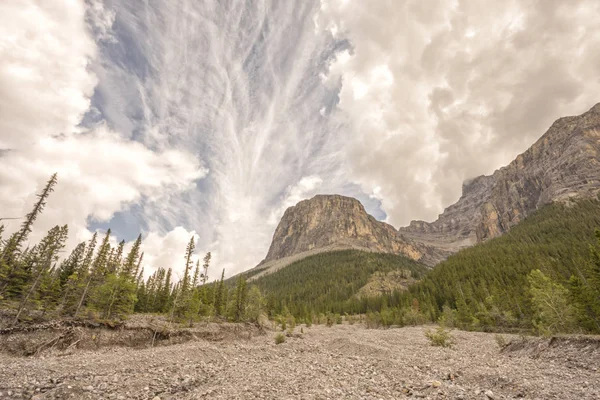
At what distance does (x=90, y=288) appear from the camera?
143 feet

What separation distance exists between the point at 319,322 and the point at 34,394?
8678cm

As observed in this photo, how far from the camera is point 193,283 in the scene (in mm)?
54781

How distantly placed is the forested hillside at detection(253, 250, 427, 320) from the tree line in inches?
1451

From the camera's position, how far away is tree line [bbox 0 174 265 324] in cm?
3672

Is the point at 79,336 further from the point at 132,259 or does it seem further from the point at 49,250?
the point at 132,259

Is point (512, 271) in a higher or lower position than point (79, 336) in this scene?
higher

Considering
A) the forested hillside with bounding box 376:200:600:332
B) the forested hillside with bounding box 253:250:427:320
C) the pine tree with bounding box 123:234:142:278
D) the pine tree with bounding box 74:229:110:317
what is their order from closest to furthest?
the forested hillside with bounding box 376:200:600:332 < the pine tree with bounding box 74:229:110:317 < the pine tree with bounding box 123:234:142:278 < the forested hillside with bounding box 253:250:427:320

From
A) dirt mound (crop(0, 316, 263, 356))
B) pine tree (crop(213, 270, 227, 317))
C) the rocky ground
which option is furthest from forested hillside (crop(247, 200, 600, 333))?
dirt mound (crop(0, 316, 263, 356))

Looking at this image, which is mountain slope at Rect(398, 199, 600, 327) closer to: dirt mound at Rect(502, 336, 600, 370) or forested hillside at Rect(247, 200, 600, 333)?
forested hillside at Rect(247, 200, 600, 333)

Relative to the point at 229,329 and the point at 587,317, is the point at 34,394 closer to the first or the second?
the point at 229,329

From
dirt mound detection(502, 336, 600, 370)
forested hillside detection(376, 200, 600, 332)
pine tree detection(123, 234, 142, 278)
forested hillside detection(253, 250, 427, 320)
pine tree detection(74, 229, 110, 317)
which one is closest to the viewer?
dirt mound detection(502, 336, 600, 370)

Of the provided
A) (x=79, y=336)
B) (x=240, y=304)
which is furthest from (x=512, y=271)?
(x=79, y=336)

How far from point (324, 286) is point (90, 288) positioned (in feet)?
399

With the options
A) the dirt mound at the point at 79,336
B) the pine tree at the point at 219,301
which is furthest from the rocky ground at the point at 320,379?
the pine tree at the point at 219,301
